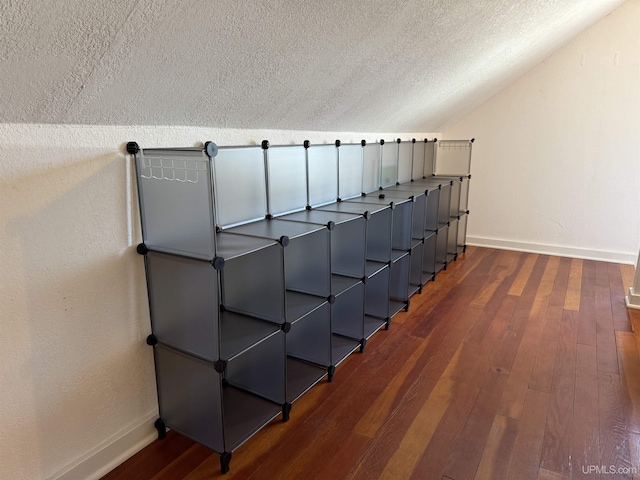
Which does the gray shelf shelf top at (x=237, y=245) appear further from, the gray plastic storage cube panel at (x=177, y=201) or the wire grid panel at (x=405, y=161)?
the wire grid panel at (x=405, y=161)

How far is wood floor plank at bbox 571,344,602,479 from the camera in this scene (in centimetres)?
168

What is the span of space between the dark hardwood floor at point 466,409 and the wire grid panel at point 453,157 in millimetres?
1734

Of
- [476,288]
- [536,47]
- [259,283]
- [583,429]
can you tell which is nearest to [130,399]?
[259,283]

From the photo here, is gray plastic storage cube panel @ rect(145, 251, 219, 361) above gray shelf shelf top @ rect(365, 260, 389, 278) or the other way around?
above

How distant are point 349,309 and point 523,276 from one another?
2.05 metres

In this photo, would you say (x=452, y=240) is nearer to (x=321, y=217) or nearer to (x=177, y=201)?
(x=321, y=217)

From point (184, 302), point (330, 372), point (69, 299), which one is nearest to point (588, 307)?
point (330, 372)

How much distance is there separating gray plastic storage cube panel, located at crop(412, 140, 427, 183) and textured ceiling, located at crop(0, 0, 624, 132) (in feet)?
3.59

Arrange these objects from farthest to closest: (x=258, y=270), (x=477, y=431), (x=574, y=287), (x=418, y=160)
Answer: (x=418, y=160), (x=574, y=287), (x=258, y=270), (x=477, y=431)

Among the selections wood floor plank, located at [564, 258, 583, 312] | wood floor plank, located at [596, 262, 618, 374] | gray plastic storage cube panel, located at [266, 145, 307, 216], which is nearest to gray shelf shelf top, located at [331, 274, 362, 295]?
gray plastic storage cube panel, located at [266, 145, 307, 216]

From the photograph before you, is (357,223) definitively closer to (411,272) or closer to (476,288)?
(411,272)

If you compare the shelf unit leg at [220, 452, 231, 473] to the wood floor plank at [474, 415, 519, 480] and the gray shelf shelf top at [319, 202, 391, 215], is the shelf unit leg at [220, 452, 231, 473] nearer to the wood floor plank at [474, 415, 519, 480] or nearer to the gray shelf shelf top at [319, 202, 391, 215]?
the wood floor plank at [474, 415, 519, 480]

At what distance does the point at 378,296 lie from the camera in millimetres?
2852

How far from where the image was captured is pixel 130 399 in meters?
1.71
